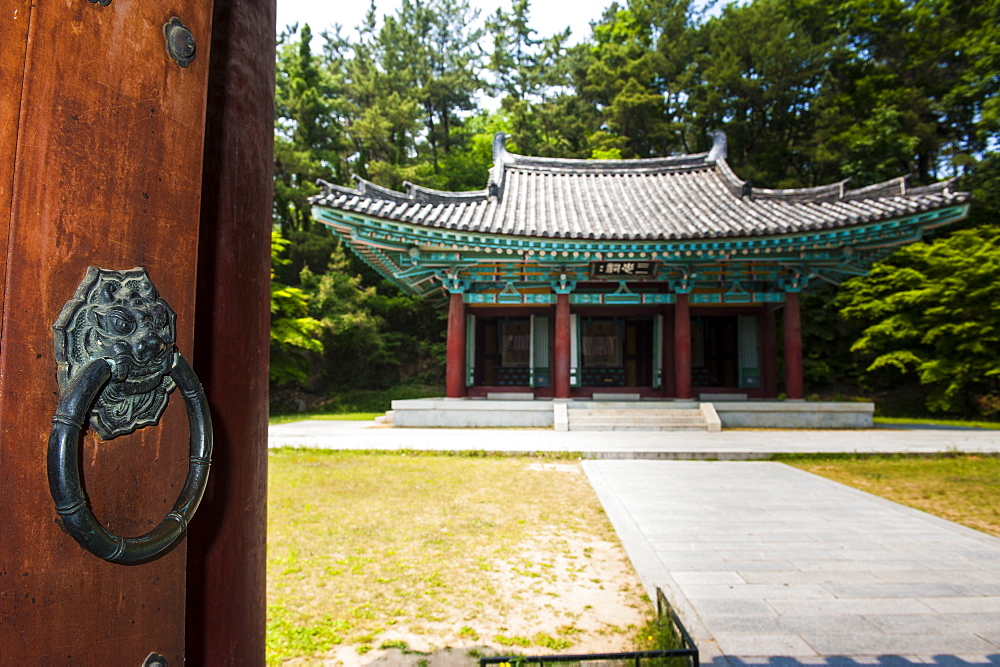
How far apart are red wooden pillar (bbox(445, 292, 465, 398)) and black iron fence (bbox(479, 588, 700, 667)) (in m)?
10.0

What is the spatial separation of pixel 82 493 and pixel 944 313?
65.5 feet

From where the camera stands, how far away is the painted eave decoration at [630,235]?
11500 millimetres

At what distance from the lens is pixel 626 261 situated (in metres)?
13.1

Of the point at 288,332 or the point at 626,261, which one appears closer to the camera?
the point at 626,261

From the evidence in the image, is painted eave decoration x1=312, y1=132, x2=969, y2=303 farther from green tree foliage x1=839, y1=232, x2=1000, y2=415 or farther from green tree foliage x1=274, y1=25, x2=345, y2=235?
green tree foliage x1=274, y1=25, x2=345, y2=235

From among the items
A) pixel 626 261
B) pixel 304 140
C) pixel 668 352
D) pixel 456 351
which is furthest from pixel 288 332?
pixel 304 140

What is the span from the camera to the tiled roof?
454 inches

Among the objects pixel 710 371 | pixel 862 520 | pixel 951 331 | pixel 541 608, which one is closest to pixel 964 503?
pixel 862 520

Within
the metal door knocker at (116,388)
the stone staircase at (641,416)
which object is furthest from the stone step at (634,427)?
the metal door knocker at (116,388)

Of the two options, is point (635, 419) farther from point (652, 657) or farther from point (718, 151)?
point (718, 151)

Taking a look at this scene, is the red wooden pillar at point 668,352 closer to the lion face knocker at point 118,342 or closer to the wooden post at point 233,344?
the wooden post at point 233,344

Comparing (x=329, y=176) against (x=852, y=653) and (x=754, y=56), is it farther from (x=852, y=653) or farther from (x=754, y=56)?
(x=852, y=653)

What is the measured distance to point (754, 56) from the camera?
76.3 ft

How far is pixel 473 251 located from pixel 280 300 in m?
7.15
